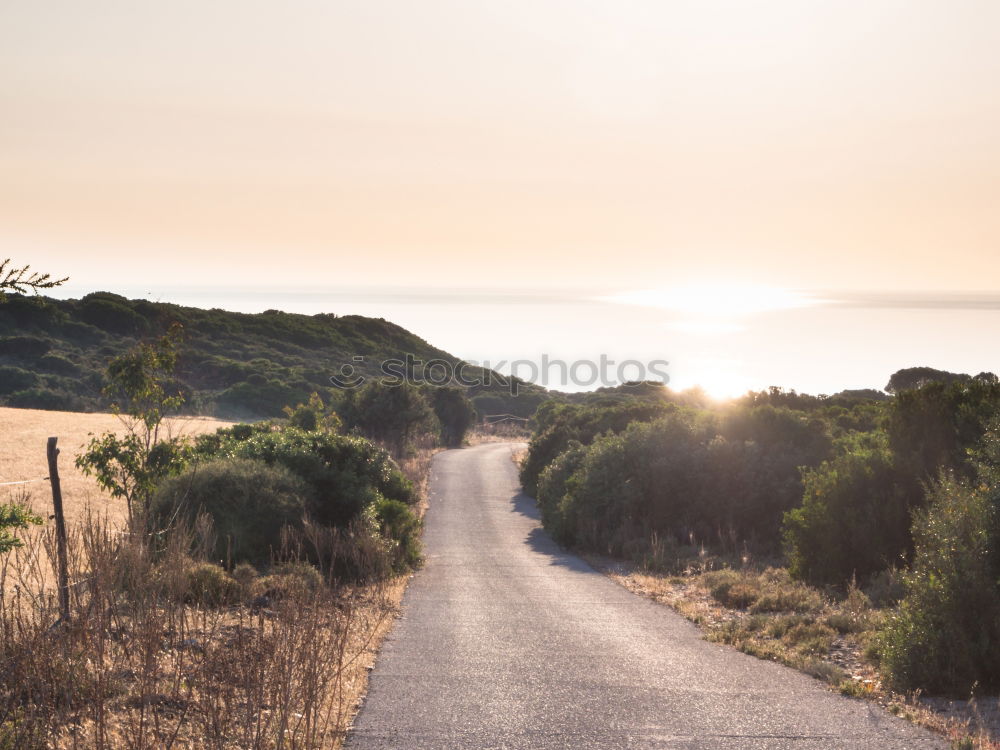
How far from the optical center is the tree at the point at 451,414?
7656 centimetres

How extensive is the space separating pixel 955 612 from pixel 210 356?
8499 cm

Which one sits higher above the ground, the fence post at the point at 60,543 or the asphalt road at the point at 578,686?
the fence post at the point at 60,543

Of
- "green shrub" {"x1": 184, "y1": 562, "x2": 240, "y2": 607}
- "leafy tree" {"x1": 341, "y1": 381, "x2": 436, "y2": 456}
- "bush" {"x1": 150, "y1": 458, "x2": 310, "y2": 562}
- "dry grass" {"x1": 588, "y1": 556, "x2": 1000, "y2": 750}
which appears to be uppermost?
"leafy tree" {"x1": 341, "y1": 381, "x2": 436, "y2": 456}

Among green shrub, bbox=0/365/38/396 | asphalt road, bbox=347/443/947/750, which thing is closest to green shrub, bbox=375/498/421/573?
asphalt road, bbox=347/443/947/750

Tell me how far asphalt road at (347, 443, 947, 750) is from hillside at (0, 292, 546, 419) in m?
36.9

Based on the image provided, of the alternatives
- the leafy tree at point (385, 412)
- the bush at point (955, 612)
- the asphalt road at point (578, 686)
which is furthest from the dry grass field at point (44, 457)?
the bush at point (955, 612)

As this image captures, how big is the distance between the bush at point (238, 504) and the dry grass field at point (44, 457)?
5.69 feet

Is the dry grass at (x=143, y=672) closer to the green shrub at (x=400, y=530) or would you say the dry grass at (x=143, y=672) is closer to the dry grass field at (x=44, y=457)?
the green shrub at (x=400, y=530)

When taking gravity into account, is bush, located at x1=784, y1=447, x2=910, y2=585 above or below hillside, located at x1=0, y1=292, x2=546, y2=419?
below

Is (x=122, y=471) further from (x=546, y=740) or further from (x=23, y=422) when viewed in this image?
(x=23, y=422)

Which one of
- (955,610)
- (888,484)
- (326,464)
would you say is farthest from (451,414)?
(955,610)

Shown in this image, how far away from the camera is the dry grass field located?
27453mm

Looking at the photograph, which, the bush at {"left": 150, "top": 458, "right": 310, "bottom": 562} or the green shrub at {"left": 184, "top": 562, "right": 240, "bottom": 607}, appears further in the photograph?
the bush at {"left": 150, "top": 458, "right": 310, "bottom": 562}

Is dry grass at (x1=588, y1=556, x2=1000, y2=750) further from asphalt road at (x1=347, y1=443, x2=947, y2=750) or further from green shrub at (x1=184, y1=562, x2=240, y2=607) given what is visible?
green shrub at (x1=184, y1=562, x2=240, y2=607)
